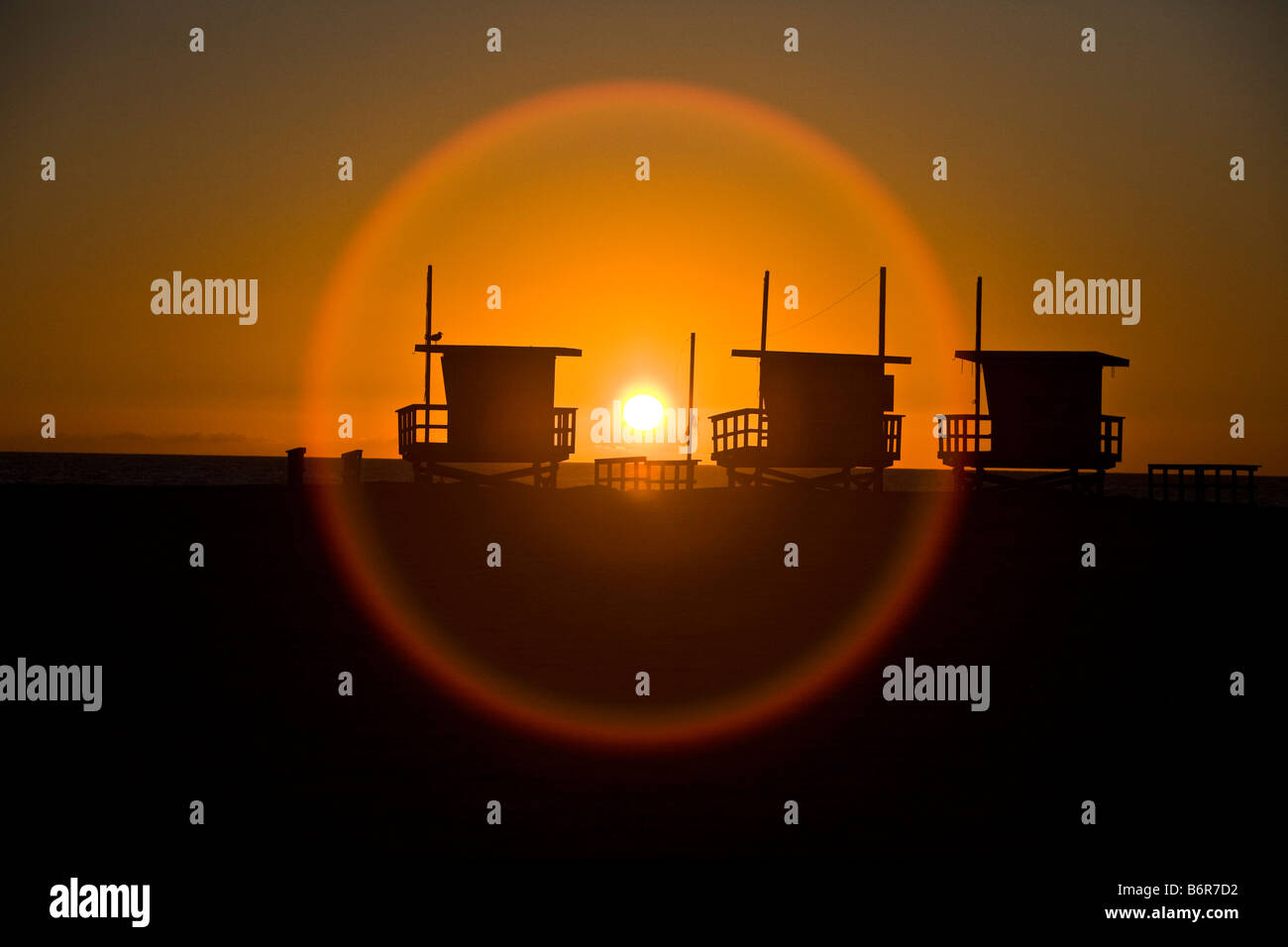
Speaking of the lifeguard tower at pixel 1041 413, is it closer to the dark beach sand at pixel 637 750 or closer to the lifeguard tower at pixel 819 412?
the lifeguard tower at pixel 819 412

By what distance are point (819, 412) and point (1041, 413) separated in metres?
6.79

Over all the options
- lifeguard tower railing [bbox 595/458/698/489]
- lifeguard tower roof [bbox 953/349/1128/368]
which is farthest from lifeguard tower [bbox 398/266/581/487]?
lifeguard tower roof [bbox 953/349/1128/368]

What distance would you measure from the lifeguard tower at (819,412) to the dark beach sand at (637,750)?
17447 millimetres

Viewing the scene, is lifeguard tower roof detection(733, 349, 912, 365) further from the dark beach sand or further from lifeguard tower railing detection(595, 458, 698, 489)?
the dark beach sand

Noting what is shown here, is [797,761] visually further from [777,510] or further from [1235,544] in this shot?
[777,510]

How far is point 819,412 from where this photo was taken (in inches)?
1405

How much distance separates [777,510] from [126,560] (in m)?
14.3

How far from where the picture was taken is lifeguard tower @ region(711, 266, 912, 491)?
116ft

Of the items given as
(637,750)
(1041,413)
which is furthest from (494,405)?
(637,750)

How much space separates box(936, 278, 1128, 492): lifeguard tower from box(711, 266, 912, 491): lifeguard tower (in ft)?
8.80

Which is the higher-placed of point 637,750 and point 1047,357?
point 1047,357

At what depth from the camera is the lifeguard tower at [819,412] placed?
35.5 m

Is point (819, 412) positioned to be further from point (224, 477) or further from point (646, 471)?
point (224, 477)

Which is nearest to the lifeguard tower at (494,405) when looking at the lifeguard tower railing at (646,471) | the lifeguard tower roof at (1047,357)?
the lifeguard tower railing at (646,471)
